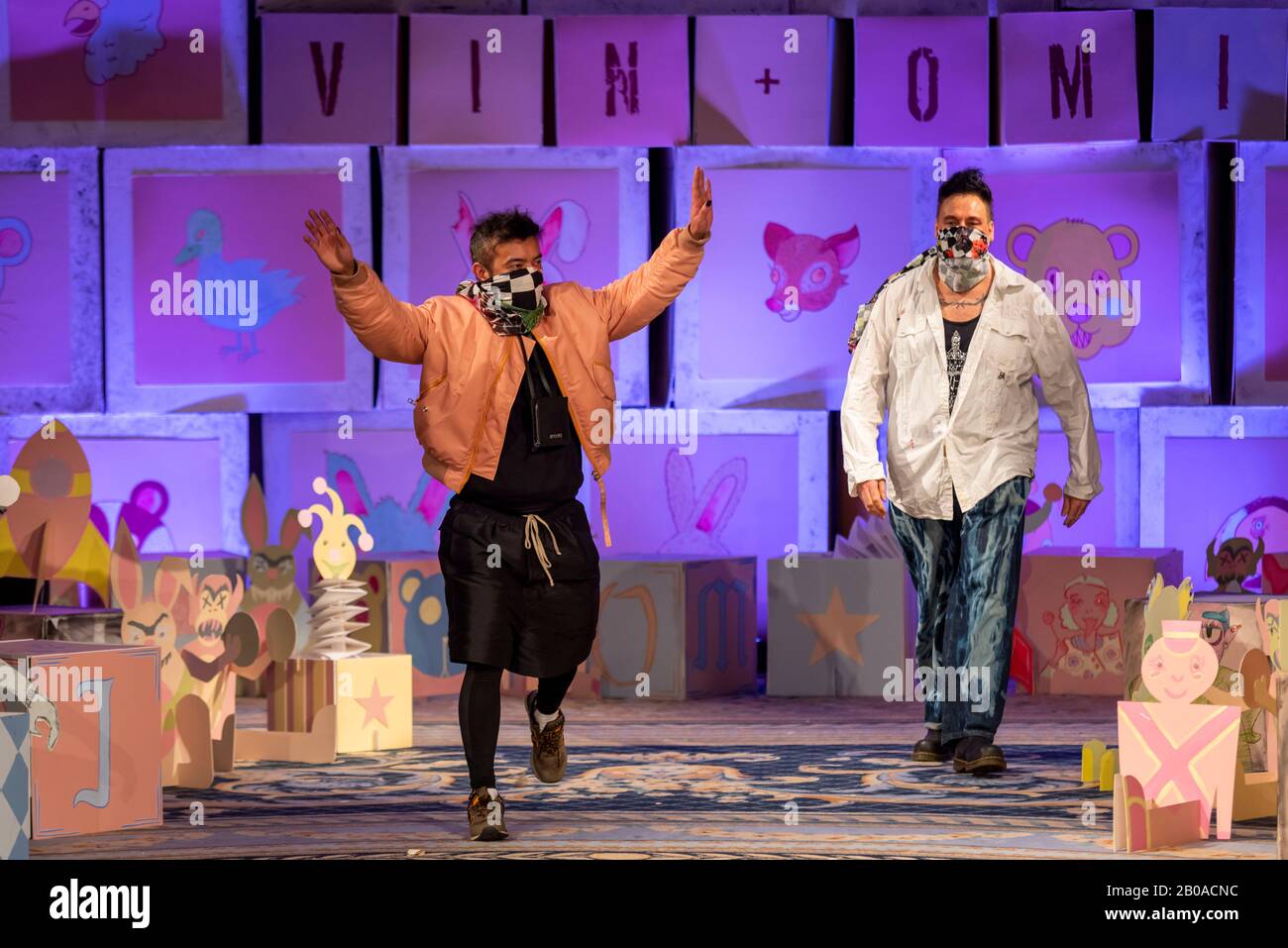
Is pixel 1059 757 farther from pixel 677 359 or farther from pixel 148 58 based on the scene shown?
pixel 148 58

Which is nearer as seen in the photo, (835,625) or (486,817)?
(486,817)

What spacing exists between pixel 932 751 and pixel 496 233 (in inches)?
82.9

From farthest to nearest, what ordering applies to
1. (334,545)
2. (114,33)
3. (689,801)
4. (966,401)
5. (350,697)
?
(114,33), (334,545), (350,697), (966,401), (689,801)

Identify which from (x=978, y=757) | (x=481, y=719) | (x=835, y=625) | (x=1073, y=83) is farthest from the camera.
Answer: (x=1073, y=83)

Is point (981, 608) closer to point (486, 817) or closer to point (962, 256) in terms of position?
point (962, 256)

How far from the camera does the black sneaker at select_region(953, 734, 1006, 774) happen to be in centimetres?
494

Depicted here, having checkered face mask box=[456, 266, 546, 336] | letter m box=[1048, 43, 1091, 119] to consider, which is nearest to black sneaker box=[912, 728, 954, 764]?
checkered face mask box=[456, 266, 546, 336]

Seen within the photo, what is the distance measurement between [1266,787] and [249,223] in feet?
16.9

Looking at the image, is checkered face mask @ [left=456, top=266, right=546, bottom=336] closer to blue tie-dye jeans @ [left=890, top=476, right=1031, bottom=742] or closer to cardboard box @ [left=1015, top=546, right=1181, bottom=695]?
blue tie-dye jeans @ [left=890, top=476, right=1031, bottom=742]

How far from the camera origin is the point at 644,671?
6.79 meters

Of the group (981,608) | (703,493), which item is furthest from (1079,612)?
(981,608)

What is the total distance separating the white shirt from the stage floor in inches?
33.8

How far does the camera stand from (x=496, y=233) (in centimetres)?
432
